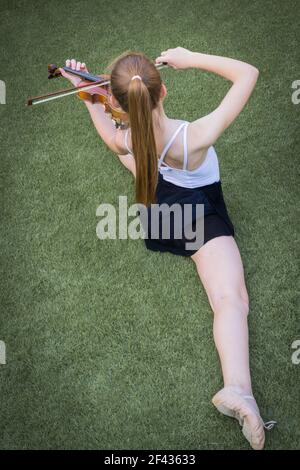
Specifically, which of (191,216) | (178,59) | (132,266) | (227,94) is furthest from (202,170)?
(132,266)

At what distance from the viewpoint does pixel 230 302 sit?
218 cm

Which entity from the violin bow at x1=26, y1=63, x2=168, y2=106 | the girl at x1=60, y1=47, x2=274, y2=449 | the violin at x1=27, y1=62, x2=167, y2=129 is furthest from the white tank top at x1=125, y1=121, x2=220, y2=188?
the violin bow at x1=26, y1=63, x2=168, y2=106

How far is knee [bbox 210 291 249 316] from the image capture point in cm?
217

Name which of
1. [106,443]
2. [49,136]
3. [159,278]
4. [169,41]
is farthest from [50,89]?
[106,443]

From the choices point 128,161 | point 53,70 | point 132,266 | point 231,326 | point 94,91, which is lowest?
point 231,326

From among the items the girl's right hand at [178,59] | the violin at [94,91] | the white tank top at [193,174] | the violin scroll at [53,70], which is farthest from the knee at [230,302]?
the violin scroll at [53,70]

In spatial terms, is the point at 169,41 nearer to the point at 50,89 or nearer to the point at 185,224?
the point at 50,89

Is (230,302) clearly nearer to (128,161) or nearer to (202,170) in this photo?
(202,170)

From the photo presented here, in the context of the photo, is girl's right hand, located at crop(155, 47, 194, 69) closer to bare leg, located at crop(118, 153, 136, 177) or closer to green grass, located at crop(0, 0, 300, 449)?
bare leg, located at crop(118, 153, 136, 177)

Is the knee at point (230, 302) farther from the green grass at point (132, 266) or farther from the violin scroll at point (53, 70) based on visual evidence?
the violin scroll at point (53, 70)

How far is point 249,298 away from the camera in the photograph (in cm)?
238

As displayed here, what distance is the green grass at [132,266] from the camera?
2.12 metres
